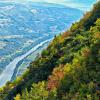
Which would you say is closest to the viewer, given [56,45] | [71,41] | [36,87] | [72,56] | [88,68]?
[88,68]

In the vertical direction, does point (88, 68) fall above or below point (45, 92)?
above

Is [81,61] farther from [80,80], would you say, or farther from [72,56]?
[72,56]

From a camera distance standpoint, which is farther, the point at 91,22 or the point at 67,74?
the point at 91,22

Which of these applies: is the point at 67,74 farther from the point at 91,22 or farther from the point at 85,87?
the point at 91,22

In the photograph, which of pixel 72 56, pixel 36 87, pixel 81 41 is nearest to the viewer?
pixel 36 87

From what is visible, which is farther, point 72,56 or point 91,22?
point 91,22

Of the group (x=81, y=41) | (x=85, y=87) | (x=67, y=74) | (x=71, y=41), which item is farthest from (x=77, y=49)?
(x=85, y=87)

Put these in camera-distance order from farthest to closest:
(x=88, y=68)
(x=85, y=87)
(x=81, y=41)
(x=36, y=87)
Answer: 1. (x=81, y=41)
2. (x=36, y=87)
3. (x=88, y=68)
4. (x=85, y=87)

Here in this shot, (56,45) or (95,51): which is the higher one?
(95,51)

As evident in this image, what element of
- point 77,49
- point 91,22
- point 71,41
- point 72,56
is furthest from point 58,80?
point 91,22
